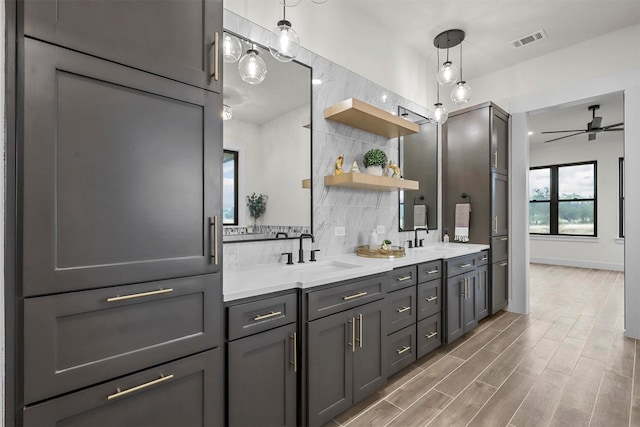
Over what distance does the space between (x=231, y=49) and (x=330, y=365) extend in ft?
6.55

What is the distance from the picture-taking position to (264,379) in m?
1.47

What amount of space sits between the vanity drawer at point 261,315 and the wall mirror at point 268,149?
24.5 inches

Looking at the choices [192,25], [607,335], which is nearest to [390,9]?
[192,25]

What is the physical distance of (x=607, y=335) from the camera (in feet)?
10.4

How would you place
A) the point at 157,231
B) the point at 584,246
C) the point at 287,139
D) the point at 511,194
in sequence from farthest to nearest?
the point at 584,246 → the point at 511,194 → the point at 287,139 → the point at 157,231

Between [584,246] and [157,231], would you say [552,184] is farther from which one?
[157,231]

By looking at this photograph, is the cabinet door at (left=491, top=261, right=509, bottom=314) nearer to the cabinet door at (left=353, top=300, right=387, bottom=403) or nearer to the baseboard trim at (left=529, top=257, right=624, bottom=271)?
the cabinet door at (left=353, top=300, right=387, bottom=403)

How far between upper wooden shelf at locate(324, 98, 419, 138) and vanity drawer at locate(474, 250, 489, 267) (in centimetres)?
153

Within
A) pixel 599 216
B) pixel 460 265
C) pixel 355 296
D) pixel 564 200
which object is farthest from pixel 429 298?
pixel 564 200

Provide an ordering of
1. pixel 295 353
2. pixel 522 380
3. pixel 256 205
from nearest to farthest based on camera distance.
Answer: pixel 295 353
pixel 256 205
pixel 522 380

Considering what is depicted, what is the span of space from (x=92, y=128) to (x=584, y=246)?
30.4 feet

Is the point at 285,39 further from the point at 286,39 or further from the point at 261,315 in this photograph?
the point at 261,315

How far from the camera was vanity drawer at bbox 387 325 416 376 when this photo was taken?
227cm

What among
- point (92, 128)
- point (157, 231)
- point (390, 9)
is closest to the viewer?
point (92, 128)
